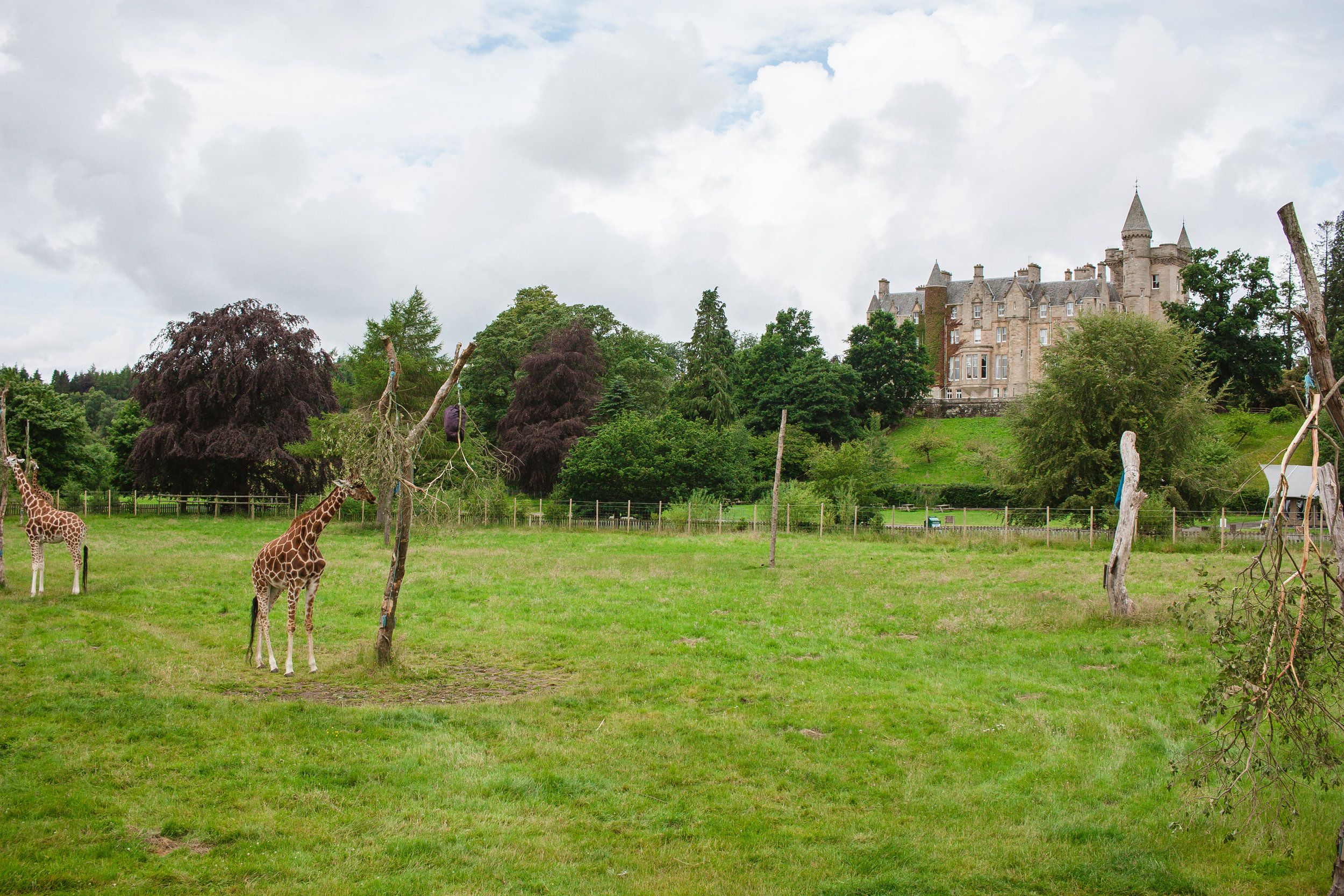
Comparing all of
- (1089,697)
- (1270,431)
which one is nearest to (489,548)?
(1089,697)

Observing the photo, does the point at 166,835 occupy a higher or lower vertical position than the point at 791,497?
lower

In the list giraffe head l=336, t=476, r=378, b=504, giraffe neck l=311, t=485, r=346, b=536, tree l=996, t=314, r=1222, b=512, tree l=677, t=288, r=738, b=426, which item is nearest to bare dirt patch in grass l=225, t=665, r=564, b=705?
giraffe neck l=311, t=485, r=346, b=536

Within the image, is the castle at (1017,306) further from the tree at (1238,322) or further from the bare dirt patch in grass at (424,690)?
the bare dirt patch in grass at (424,690)

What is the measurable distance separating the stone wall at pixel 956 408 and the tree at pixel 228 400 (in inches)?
2166

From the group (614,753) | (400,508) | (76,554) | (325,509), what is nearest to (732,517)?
(76,554)

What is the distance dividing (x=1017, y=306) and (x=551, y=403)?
5690cm

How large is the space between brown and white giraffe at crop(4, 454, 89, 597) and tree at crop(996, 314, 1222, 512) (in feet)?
114

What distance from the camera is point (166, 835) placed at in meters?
6.66

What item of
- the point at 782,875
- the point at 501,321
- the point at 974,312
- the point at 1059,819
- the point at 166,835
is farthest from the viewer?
the point at 974,312

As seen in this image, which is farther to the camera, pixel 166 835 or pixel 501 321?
pixel 501 321

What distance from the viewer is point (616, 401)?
52.3m

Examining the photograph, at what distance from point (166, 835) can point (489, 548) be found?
76.2 ft

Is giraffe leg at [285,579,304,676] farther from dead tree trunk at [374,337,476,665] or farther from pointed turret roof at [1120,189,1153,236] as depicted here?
pointed turret roof at [1120,189,1153,236]

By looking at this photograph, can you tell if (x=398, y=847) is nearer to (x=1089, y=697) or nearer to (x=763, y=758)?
(x=763, y=758)
